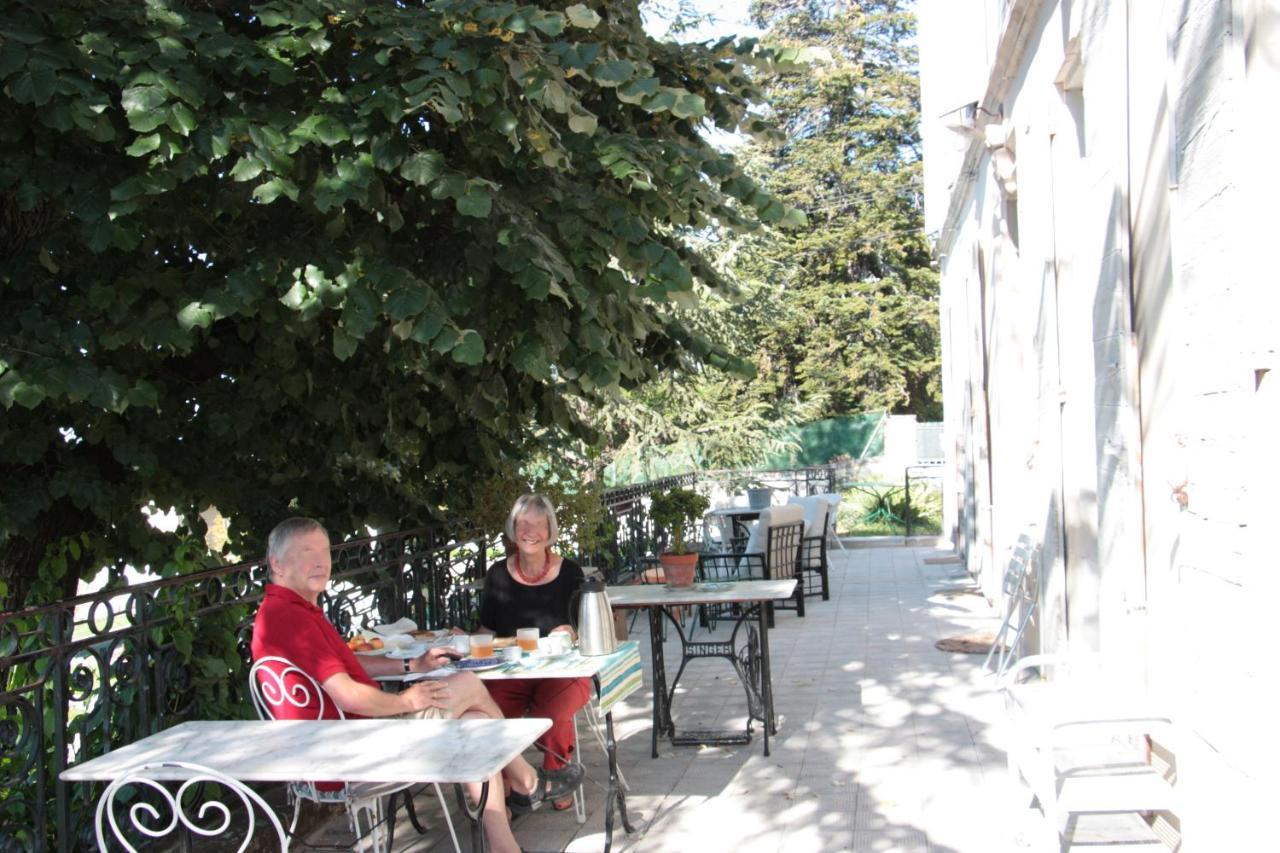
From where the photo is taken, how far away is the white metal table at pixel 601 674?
4637mm

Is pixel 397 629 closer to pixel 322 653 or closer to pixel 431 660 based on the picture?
pixel 431 660

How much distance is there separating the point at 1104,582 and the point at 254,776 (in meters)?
3.66

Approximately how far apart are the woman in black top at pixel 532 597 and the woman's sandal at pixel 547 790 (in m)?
0.28

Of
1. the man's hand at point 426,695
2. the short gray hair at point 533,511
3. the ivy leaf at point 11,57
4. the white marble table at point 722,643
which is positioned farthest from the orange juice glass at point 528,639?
the ivy leaf at point 11,57

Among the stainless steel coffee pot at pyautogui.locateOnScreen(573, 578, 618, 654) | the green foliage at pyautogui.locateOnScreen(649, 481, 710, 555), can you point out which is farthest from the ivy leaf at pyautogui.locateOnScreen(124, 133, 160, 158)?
the green foliage at pyautogui.locateOnScreen(649, 481, 710, 555)

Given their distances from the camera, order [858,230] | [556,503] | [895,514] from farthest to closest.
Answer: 1. [858,230]
2. [895,514]
3. [556,503]

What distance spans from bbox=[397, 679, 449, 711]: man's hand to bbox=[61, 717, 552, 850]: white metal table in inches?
16.7

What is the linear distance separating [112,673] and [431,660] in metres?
1.16

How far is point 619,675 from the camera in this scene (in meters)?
4.94

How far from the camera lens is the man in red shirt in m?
4.01

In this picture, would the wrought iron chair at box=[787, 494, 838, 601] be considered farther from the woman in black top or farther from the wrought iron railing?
the wrought iron railing

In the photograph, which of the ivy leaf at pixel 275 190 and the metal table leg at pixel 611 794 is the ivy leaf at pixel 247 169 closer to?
the ivy leaf at pixel 275 190

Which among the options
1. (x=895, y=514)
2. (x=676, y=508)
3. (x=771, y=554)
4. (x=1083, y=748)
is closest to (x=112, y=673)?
(x=1083, y=748)

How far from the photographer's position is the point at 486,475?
7.51m
